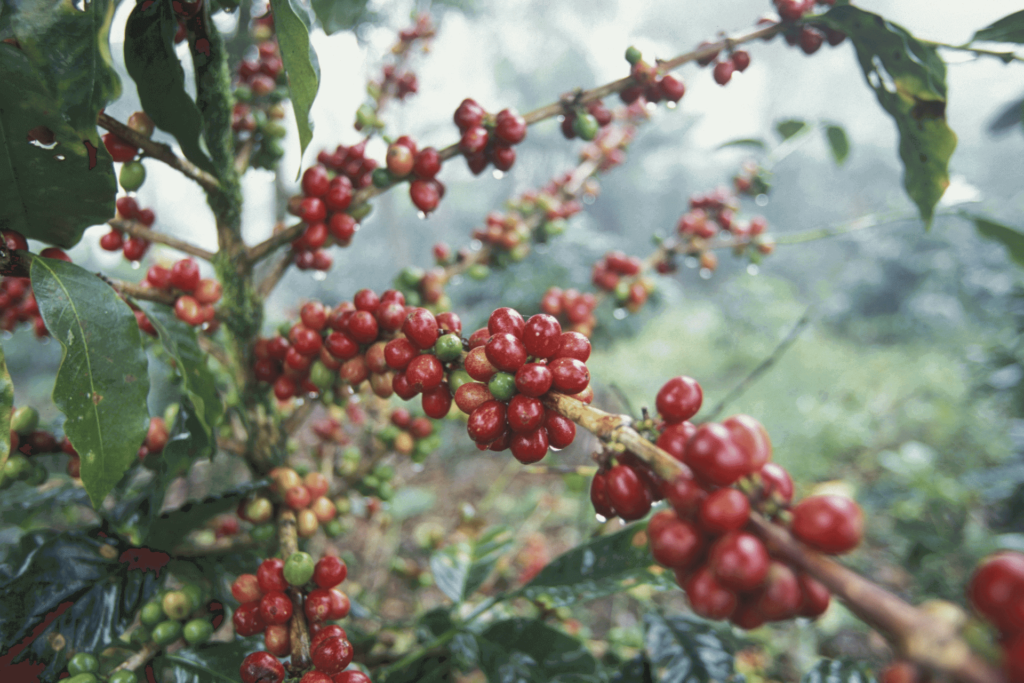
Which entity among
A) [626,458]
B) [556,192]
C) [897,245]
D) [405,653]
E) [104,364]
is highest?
[556,192]

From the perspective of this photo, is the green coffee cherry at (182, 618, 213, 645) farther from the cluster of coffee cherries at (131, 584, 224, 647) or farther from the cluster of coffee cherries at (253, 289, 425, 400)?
the cluster of coffee cherries at (253, 289, 425, 400)

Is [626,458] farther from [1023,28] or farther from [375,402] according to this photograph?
[375,402]

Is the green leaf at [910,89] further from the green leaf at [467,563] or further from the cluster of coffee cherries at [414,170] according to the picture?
the green leaf at [467,563]

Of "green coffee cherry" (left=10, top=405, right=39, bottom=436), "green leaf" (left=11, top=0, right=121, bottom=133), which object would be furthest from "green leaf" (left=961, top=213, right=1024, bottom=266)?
"green coffee cherry" (left=10, top=405, right=39, bottom=436)

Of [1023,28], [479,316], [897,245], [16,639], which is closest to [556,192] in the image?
[1023,28]

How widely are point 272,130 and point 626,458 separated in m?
0.91

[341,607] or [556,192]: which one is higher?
[556,192]

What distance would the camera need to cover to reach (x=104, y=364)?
0.58 meters

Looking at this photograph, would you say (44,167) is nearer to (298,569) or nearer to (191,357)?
(191,357)

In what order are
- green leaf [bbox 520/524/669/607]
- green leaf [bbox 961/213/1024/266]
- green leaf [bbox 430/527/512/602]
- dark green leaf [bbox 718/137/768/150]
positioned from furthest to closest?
dark green leaf [bbox 718/137/768/150]
green leaf [bbox 430/527/512/602]
green leaf [bbox 961/213/1024/266]
green leaf [bbox 520/524/669/607]

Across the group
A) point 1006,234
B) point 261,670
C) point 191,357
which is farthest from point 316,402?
point 1006,234

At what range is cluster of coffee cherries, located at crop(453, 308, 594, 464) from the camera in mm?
500

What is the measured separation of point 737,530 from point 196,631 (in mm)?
815

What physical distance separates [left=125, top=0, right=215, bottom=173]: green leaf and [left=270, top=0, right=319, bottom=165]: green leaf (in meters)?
0.16
